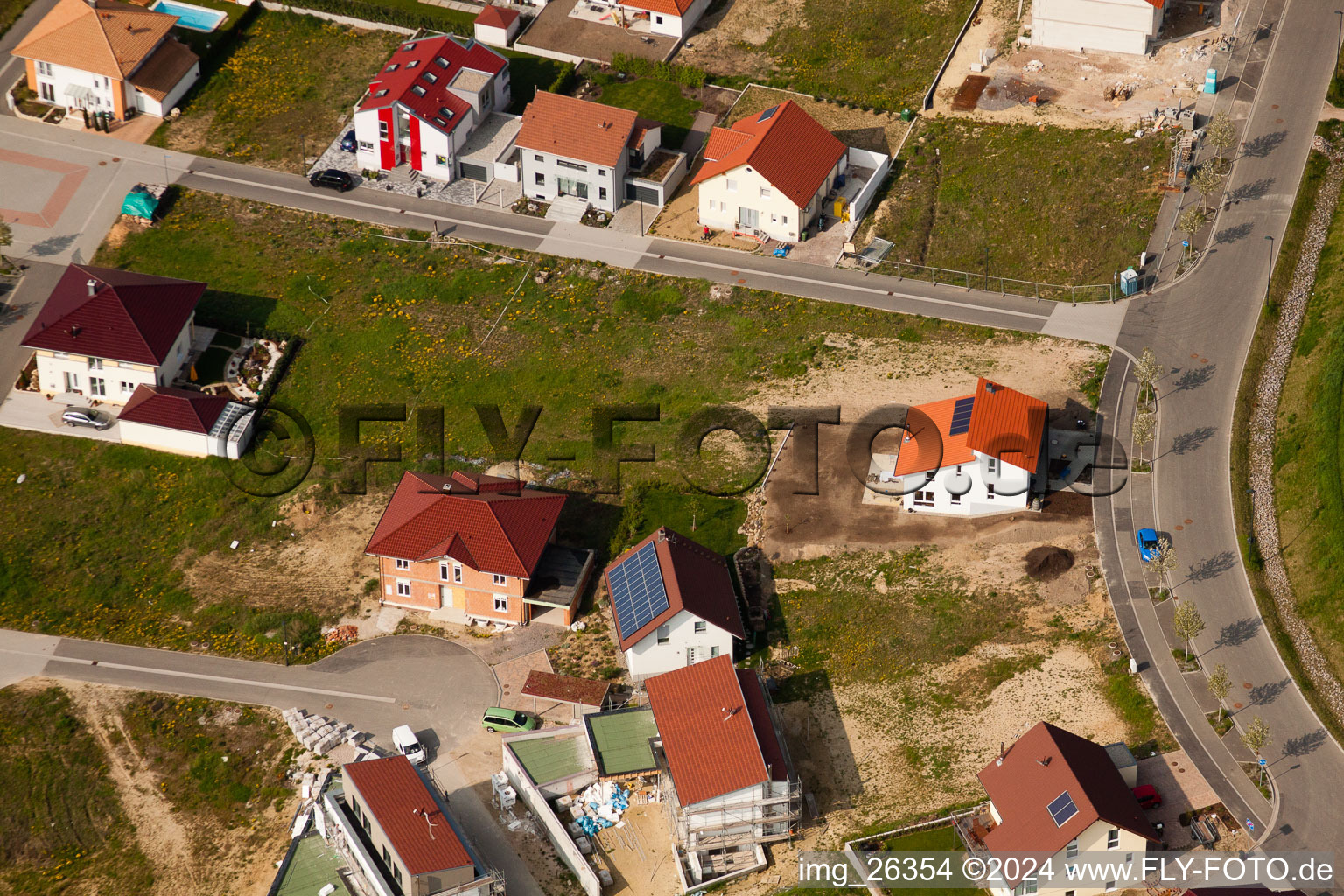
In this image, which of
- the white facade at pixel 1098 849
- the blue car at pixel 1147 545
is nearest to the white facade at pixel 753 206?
the blue car at pixel 1147 545

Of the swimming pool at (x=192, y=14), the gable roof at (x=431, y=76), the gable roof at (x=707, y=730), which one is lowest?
the gable roof at (x=707, y=730)

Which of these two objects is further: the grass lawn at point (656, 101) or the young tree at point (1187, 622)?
the grass lawn at point (656, 101)

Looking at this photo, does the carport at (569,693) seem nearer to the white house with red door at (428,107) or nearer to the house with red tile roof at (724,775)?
the house with red tile roof at (724,775)

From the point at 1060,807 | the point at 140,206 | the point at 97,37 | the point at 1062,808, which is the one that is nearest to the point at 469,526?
the point at 1060,807

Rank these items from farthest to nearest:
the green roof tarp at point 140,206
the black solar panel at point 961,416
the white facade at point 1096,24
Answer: the white facade at point 1096,24 → the green roof tarp at point 140,206 → the black solar panel at point 961,416

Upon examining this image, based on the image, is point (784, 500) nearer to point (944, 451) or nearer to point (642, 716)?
point (944, 451)

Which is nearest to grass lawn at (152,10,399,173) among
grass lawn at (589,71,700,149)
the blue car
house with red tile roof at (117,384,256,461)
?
grass lawn at (589,71,700,149)

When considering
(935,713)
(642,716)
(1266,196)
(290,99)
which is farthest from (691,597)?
(290,99)
